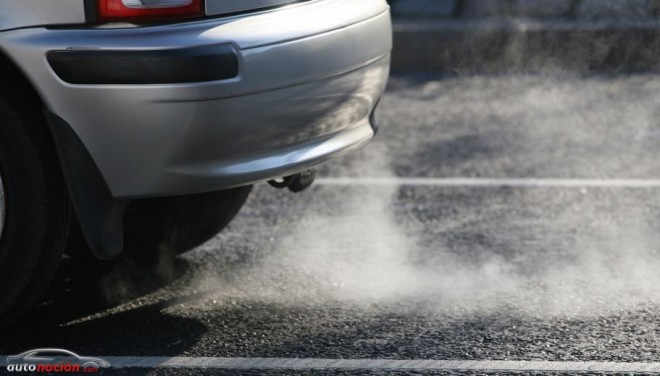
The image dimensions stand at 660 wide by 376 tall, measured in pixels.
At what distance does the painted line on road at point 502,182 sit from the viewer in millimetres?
5766

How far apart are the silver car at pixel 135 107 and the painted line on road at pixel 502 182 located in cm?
203

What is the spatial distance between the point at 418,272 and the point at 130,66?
58.3 inches

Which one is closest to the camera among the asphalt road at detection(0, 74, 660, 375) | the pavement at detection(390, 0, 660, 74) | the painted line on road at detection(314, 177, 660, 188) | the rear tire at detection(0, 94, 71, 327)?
the rear tire at detection(0, 94, 71, 327)

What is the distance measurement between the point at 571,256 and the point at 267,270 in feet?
3.67

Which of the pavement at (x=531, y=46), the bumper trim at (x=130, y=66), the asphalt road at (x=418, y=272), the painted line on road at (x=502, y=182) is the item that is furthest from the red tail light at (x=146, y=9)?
the pavement at (x=531, y=46)

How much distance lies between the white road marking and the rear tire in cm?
27

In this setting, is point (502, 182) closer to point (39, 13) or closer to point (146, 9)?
point (146, 9)

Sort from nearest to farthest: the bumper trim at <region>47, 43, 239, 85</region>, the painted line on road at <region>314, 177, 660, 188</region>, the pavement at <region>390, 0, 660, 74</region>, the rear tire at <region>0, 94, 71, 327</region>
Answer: the bumper trim at <region>47, 43, 239, 85</region> < the rear tire at <region>0, 94, 71, 327</region> < the painted line on road at <region>314, 177, 660, 188</region> < the pavement at <region>390, 0, 660, 74</region>

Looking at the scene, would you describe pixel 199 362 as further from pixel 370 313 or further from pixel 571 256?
pixel 571 256

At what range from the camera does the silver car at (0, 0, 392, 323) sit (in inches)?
136

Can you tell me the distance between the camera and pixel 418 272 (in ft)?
14.7

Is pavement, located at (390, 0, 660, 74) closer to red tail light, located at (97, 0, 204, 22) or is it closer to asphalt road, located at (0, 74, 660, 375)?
asphalt road, located at (0, 74, 660, 375)

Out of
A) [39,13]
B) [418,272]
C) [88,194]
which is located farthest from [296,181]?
[39,13]

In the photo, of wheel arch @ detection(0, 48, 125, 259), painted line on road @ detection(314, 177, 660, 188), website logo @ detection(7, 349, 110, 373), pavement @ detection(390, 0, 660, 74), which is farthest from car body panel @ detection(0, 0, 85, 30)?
pavement @ detection(390, 0, 660, 74)
